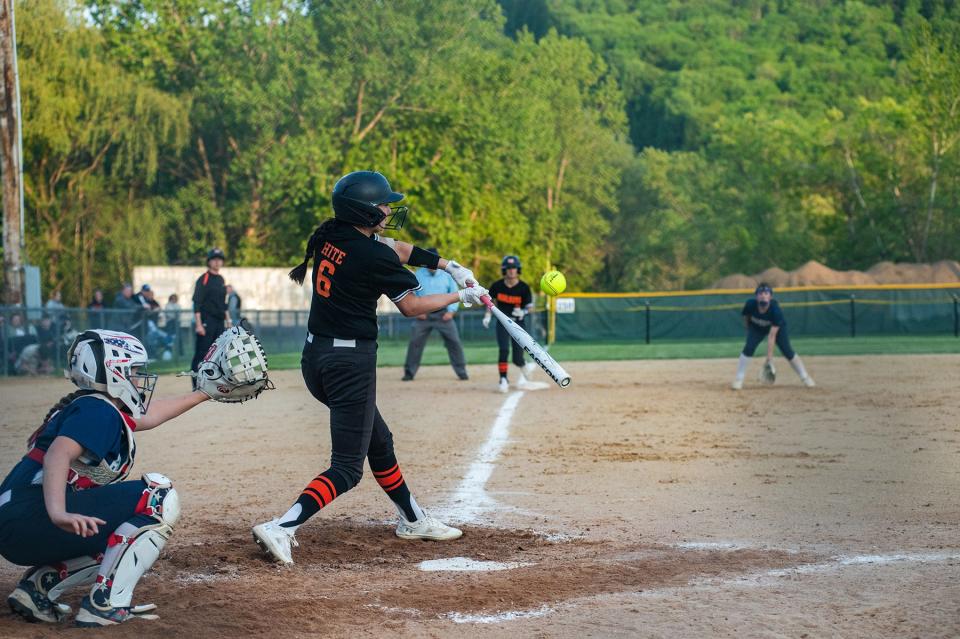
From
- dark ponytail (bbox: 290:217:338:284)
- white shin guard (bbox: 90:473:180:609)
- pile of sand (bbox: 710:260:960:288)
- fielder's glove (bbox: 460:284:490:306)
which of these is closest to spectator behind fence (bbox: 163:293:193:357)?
dark ponytail (bbox: 290:217:338:284)

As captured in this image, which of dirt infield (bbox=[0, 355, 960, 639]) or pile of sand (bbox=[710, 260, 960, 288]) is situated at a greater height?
pile of sand (bbox=[710, 260, 960, 288])

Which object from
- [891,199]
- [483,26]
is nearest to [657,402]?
[483,26]

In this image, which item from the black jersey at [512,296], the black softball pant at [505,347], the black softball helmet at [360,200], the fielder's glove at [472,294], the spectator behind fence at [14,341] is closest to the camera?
the black softball helmet at [360,200]

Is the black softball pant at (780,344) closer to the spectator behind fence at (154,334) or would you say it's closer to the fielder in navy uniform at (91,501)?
the fielder in navy uniform at (91,501)

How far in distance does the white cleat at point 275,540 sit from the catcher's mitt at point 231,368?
2.60 ft

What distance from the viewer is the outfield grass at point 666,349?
2688cm

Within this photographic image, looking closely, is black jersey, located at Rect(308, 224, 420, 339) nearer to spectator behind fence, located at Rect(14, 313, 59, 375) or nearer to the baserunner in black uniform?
the baserunner in black uniform

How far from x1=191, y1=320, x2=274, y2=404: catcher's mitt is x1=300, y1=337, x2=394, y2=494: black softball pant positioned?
61 centimetres

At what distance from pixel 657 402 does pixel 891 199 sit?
1695 inches

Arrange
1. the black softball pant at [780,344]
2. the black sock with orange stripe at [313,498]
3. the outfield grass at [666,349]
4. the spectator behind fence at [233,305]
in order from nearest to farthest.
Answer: the black sock with orange stripe at [313,498]
the black softball pant at [780,344]
the spectator behind fence at [233,305]
the outfield grass at [666,349]

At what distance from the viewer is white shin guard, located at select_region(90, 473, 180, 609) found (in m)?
4.77

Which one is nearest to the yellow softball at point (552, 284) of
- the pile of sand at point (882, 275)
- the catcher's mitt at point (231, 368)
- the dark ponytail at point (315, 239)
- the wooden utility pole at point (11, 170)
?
the dark ponytail at point (315, 239)

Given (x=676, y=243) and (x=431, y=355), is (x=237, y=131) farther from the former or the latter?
(x=676, y=243)

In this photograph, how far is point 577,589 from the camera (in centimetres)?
533
